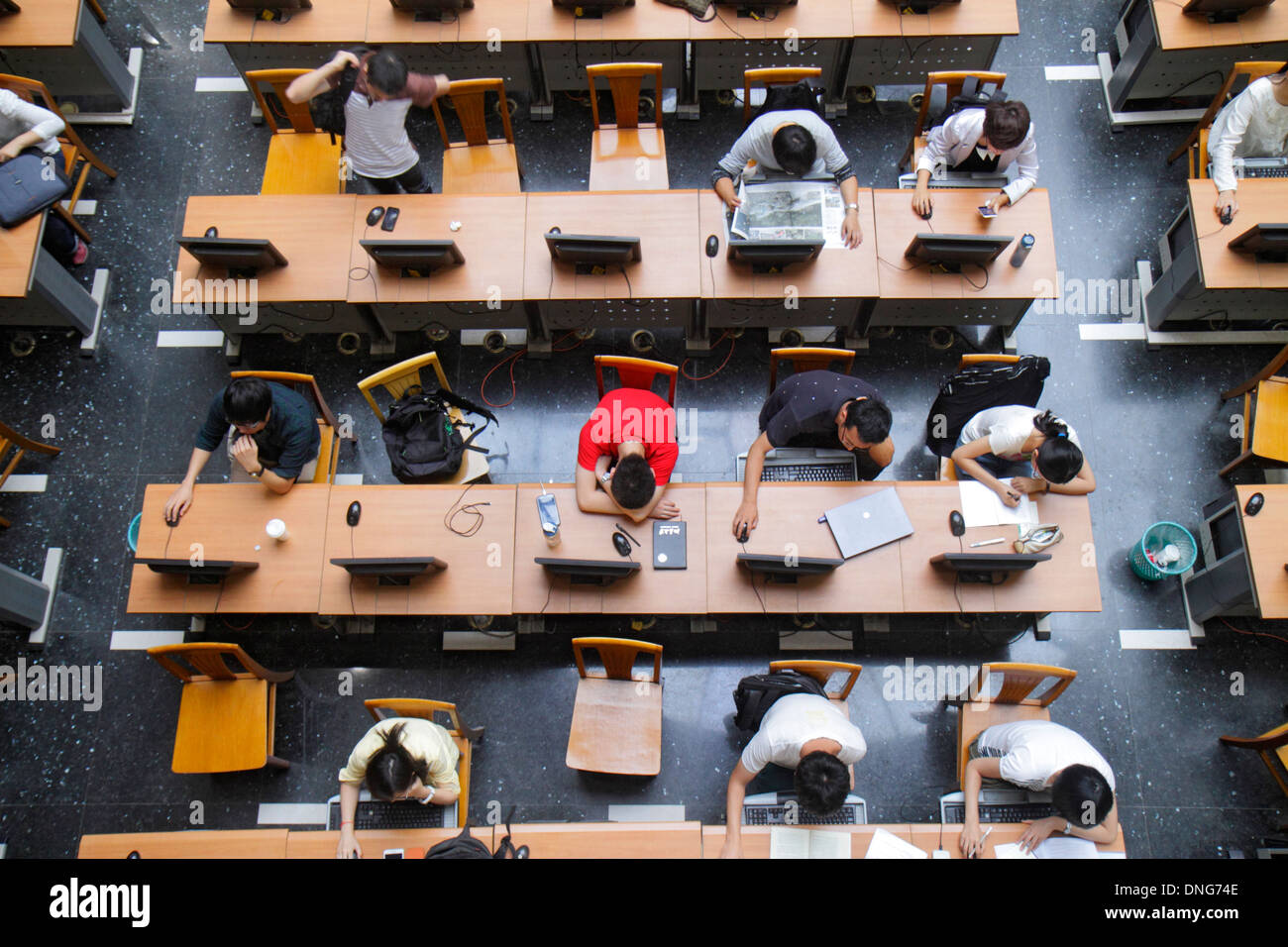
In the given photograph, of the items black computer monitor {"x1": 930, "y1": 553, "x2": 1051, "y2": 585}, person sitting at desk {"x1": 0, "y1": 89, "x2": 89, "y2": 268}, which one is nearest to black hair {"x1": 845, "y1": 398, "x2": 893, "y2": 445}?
black computer monitor {"x1": 930, "y1": 553, "x2": 1051, "y2": 585}

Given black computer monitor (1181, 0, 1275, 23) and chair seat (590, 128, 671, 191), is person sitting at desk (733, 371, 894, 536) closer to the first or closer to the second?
chair seat (590, 128, 671, 191)

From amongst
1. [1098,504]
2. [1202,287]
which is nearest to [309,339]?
[1098,504]

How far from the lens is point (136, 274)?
5.49 meters

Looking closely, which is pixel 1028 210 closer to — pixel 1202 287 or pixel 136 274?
pixel 1202 287

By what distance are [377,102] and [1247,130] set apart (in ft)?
16.4

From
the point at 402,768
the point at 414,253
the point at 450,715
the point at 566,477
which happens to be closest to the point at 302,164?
the point at 414,253

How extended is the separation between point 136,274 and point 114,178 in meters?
0.81

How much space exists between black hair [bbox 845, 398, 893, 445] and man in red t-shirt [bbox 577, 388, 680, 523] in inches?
35.5

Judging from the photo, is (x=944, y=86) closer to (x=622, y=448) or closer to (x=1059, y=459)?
(x=1059, y=459)

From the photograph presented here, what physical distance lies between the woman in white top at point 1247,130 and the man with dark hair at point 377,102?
4442mm

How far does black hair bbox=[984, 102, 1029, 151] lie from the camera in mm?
4379

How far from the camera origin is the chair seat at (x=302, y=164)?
512cm

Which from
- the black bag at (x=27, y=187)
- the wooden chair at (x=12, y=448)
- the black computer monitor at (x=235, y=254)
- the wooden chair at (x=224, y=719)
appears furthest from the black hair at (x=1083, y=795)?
the black bag at (x=27, y=187)

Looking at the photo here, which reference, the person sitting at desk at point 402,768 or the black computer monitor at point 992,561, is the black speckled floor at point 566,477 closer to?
the person sitting at desk at point 402,768
